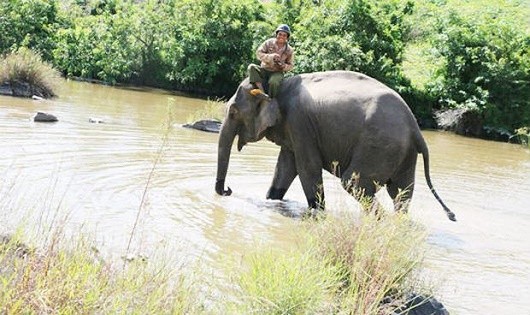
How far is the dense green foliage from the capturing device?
82.0 ft

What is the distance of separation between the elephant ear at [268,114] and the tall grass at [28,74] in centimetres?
1220

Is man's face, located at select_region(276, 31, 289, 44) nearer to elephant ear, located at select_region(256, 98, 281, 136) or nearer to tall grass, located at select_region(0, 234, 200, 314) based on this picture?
elephant ear, located at select_region(256, 98, 281, 136)

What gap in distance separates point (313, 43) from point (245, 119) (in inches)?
677

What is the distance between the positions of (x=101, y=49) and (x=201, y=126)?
16640 mm

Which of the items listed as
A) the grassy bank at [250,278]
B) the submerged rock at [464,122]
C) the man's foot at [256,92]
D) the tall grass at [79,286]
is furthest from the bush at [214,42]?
the tall grass at [79,286]

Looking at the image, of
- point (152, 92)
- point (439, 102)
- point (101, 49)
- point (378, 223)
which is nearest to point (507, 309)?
point (378, 223)

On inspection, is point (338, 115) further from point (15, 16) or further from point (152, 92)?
point (15, 16)

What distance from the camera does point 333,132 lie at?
28.5ft

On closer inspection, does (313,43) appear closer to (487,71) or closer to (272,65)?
(487,71)

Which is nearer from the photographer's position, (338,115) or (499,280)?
(499,280)

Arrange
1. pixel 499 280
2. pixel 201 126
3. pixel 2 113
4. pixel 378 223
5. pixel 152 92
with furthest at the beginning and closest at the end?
pixel 152 92 < pixel 201 126 < pixel 2 113 < pixel 499 280 < pixel 378 223

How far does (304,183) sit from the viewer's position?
898cm

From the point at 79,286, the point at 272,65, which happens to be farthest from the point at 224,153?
the point at 79,286

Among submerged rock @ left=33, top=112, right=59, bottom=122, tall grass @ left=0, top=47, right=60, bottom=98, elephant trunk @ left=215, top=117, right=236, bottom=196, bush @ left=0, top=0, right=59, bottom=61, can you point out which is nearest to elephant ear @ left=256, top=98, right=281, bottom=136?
elephant trunk @ left=215, top=117, right=236, bottom=196
